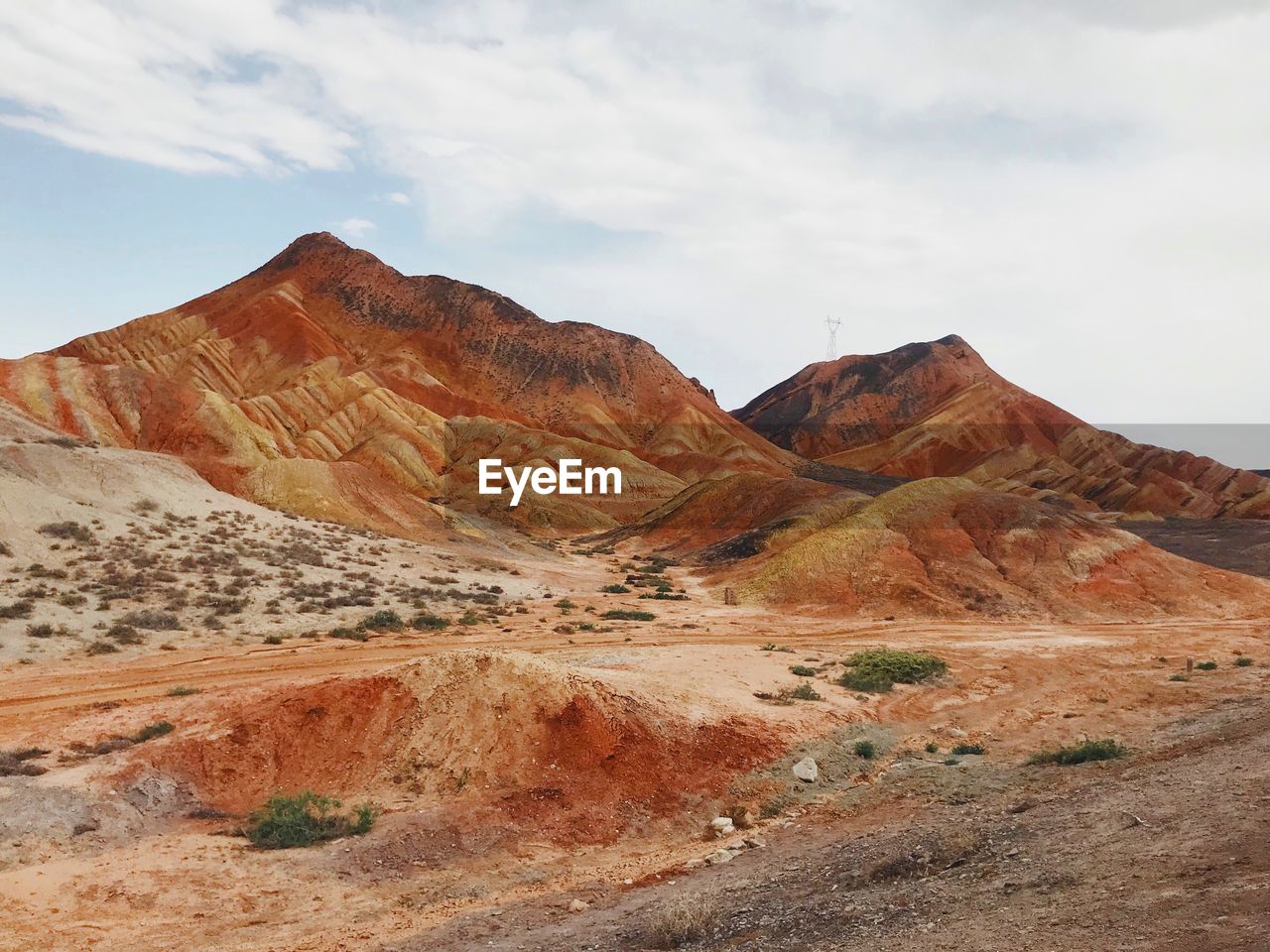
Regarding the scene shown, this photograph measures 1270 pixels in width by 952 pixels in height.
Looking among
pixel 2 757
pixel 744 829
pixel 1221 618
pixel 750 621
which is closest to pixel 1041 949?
pixel 744 829

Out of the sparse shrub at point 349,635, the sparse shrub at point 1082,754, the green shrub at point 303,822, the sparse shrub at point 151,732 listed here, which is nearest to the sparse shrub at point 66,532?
the sparse shrub at point 349,635

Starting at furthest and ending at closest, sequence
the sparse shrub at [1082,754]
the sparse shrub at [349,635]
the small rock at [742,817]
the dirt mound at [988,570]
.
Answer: the dirt mound at [988,570], the sparse shrub at [349,635], the sparse shrub at [1082,754], the small rock at [742,817]

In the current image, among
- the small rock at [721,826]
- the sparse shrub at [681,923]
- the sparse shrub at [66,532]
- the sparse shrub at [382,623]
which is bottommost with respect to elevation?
the small rock at [721,826]

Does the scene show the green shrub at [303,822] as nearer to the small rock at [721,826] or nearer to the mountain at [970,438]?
the small rock at [721,826]

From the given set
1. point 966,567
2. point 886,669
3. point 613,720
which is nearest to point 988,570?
point 966,567

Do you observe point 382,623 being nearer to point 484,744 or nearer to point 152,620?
point 152,620

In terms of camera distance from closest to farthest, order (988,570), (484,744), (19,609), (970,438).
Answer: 1. (484,744)
2. (19,609)
3. (988,570)
4. (970,438)
